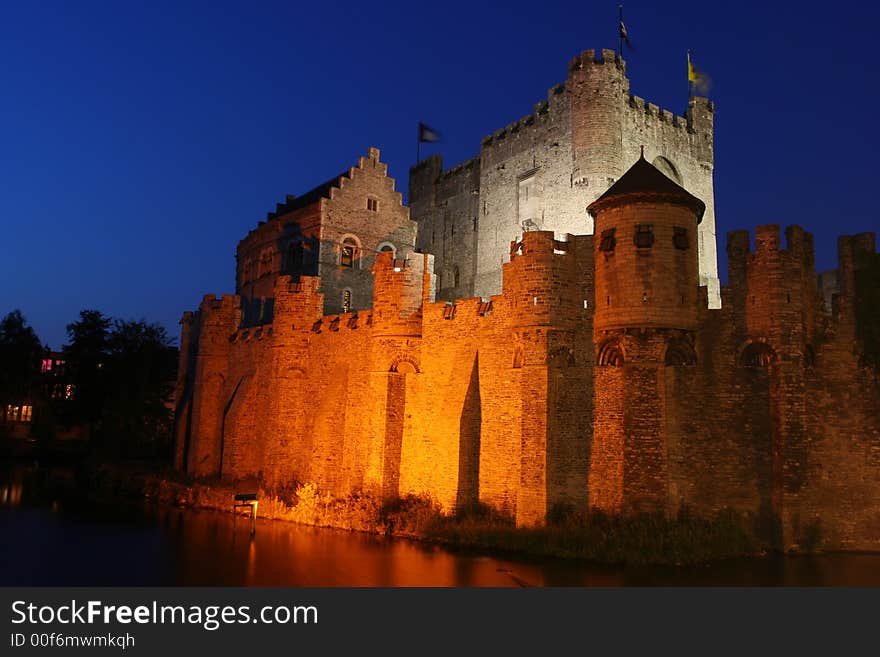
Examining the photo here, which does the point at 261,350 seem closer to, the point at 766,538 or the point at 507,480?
the point at 507,480

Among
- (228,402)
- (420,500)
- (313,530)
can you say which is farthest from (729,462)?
(228,402)

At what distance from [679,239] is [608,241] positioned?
6.67 ft

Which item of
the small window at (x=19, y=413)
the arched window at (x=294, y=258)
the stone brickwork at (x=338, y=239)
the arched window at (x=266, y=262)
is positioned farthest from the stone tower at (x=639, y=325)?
the small window at (x=19, y=413)

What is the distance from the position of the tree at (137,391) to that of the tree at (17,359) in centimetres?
1468

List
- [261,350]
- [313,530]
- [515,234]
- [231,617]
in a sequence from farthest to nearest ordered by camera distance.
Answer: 1. [515,234]
2. [261,350]
3. [313,530]
4. [231,617]

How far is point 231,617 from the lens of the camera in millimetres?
13328

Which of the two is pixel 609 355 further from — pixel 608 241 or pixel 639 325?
pixel 608 241

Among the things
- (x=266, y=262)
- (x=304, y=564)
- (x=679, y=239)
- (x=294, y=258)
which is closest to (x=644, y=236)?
(x=679, y=239)

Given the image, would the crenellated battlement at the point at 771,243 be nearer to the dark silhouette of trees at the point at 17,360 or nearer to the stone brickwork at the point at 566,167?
the stone brickwork at the point at 566,167

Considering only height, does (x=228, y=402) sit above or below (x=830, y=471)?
above

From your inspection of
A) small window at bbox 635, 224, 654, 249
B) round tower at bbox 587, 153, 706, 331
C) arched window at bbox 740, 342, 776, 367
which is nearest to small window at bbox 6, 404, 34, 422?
round tower at bbox 587, 153, 706, 331

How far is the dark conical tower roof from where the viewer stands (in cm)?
2078

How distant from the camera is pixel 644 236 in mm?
20844

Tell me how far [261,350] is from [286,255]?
1350 cm
